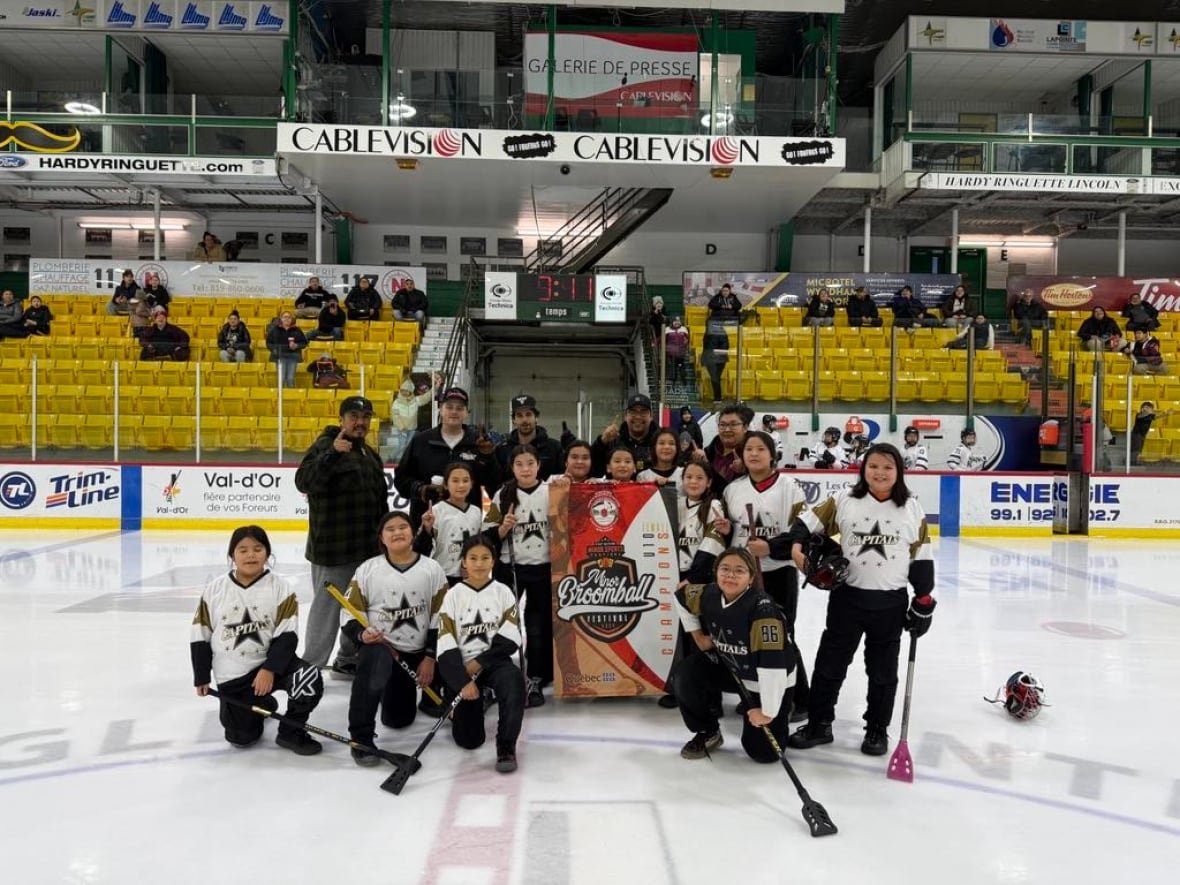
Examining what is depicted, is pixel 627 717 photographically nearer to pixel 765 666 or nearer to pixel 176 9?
pixel 765 666

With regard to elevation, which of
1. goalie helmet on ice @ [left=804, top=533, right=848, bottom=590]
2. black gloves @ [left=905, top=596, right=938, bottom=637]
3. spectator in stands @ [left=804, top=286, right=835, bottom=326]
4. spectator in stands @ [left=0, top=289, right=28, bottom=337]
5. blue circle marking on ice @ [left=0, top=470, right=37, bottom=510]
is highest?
spectator in stands @ [left=804, top=286, right=835, bottom=326]

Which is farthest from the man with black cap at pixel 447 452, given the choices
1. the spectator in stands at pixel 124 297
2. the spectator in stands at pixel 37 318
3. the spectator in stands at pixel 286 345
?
the spectator in stands at pixel 124 297

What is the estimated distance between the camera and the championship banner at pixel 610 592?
4.80 meters

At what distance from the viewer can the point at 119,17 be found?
56.5ft

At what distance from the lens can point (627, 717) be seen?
4668 mm

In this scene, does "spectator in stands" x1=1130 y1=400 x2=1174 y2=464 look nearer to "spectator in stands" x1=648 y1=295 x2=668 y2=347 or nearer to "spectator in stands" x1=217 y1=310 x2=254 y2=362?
"spectator in stands" x1=648 y1=295 x2=668 y2=347

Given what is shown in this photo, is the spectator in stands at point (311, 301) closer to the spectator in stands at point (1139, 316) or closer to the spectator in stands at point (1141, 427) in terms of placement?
the spectator in stands at point (1141, 427)

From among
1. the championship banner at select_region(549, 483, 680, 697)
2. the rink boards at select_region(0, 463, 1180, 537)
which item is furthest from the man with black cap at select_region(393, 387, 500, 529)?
the rink boards at select_region(0, 463, 1180, 537)

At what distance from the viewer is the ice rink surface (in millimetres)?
3062

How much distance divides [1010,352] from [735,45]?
27.6 feet

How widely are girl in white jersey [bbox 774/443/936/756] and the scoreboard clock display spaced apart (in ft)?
39.3

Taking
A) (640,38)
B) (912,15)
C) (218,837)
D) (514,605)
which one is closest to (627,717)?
(514,605)

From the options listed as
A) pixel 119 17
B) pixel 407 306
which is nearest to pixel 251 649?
pixel 407 306

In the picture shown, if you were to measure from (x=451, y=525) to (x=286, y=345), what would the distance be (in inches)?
391
